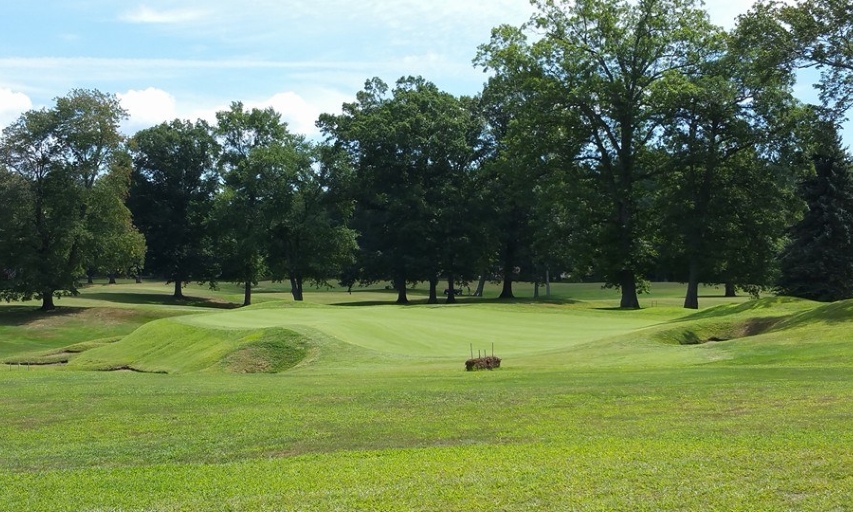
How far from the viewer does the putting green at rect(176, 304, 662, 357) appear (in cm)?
2789

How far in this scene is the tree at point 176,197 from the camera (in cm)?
7662

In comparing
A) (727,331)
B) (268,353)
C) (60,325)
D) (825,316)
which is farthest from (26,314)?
(825,316)

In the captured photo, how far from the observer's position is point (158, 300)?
74.6 metres

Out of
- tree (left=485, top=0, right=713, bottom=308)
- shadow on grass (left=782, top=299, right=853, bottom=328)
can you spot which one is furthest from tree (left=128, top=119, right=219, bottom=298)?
shadow on grass (left=782, top=299, right=853, bottom=328)

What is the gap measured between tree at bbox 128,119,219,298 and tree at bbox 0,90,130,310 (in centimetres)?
2089

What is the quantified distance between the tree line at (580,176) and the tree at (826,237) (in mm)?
101

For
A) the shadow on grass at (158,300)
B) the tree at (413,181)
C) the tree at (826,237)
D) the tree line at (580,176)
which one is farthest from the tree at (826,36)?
the shadow on grass at (158,300)

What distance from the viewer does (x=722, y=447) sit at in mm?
9008

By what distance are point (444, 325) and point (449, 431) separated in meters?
22.5

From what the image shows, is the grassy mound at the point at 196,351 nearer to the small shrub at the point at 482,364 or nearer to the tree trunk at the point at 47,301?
the small shrub at the point at 482,364

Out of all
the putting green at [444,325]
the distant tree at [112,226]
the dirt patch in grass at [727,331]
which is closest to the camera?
the dirt patch in grass at [727,331]

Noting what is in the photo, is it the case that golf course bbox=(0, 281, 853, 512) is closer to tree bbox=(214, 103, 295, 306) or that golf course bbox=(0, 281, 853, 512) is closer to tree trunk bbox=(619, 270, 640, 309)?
tree trunk bbox=(619, 270, 640, 309)

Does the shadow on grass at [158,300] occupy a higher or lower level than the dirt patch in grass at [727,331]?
lower

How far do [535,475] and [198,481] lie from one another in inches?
134
